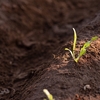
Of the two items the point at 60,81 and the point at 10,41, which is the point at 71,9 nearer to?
the point at 10,41

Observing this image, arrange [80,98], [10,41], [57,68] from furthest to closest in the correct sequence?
1. [10,41]
2. [57,68]
3. [80,98]

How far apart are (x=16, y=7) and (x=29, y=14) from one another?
22cm

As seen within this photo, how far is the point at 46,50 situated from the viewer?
3303 millimetres

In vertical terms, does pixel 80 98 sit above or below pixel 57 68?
below

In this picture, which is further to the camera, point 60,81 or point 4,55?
point 4,55

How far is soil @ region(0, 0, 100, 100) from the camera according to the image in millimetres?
2004

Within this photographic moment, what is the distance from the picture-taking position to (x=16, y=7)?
13.1 ft

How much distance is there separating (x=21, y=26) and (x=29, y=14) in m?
0.32

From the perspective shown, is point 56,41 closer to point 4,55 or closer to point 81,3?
point 4,55

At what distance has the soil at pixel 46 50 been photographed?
2.00 m

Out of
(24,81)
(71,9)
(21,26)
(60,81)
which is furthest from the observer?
(71,9)

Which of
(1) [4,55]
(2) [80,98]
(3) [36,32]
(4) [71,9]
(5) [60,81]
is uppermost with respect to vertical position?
(4) [71,9]

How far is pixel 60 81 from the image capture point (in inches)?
79.2

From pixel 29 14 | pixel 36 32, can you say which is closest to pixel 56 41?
pixel 36 32
